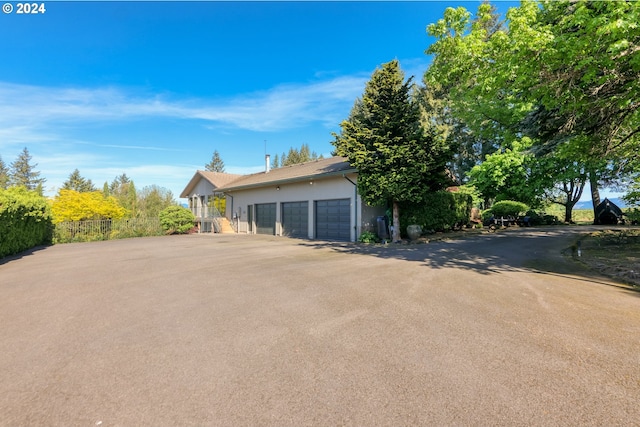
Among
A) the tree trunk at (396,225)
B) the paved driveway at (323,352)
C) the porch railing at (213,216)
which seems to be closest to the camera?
the paved driveway at (323,352)

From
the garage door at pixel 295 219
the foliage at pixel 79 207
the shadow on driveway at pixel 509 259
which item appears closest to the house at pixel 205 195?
the foliage at pixel 79 207

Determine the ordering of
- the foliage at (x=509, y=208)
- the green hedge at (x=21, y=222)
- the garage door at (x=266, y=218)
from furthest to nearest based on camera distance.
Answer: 1. the foliage at (x=509, y=208)
2. the garage door at (x=266, y=218)
3. the green hedge at (x=21, y=222)

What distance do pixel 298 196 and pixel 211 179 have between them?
40.5 ft

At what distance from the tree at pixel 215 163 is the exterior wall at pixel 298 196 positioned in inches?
1798

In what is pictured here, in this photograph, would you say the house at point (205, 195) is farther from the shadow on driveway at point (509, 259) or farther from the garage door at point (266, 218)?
the shadow on driveway at point (509, 259)

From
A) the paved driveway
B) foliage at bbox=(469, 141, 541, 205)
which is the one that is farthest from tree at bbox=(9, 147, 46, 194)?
foliage at bbox=(469, 141, 541, 205)

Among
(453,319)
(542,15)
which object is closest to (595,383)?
(453,319)

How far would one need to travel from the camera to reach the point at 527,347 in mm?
3137

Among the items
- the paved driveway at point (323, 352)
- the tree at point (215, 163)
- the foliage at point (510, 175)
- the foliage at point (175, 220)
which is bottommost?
the paved driveway at point (323, 352)

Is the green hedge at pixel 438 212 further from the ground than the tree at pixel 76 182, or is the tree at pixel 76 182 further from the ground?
the tree at pixel 76 182

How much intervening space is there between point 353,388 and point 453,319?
2.14 m

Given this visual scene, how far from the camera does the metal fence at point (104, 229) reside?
16.6m

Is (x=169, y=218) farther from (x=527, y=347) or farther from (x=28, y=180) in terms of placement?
(x=28, y=180)

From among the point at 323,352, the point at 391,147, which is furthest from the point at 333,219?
the point at 323,352
